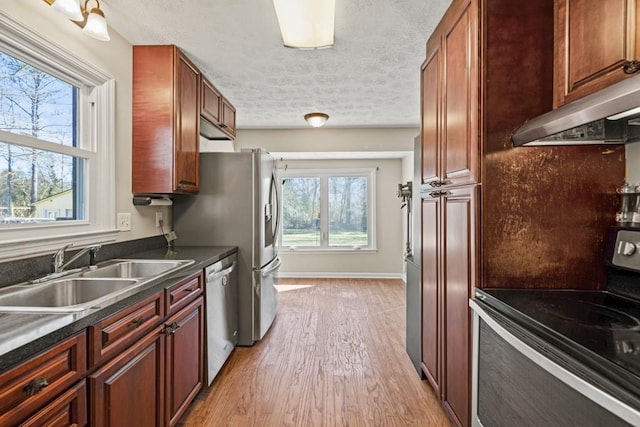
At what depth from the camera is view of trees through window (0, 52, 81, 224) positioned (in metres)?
1.55

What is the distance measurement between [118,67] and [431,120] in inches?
84.3

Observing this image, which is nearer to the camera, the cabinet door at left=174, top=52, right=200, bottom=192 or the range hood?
the range hood

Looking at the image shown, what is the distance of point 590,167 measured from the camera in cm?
142

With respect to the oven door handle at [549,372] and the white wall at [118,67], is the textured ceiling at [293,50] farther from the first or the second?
the oven door handle at [549,372]

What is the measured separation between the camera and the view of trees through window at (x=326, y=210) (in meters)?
5.86

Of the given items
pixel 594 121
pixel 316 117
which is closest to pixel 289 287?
pixel 316 117

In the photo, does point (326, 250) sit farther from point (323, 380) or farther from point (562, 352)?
point (562, 352)

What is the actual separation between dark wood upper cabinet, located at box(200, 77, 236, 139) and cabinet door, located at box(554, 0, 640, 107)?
2.50 m

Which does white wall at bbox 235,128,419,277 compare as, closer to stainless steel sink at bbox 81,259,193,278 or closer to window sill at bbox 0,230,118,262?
stainless steel sink at bbox 81,259,193,278

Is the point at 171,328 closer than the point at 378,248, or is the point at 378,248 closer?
the point at 171,328

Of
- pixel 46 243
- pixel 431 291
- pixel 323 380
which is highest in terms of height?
pixel 46 243

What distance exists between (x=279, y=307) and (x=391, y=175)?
3.04m

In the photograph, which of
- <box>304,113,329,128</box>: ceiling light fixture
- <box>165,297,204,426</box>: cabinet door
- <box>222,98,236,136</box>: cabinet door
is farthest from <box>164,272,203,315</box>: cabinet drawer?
<box>304,113,329,128</box>: ceiling light fixture

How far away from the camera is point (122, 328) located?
4.21 ft
